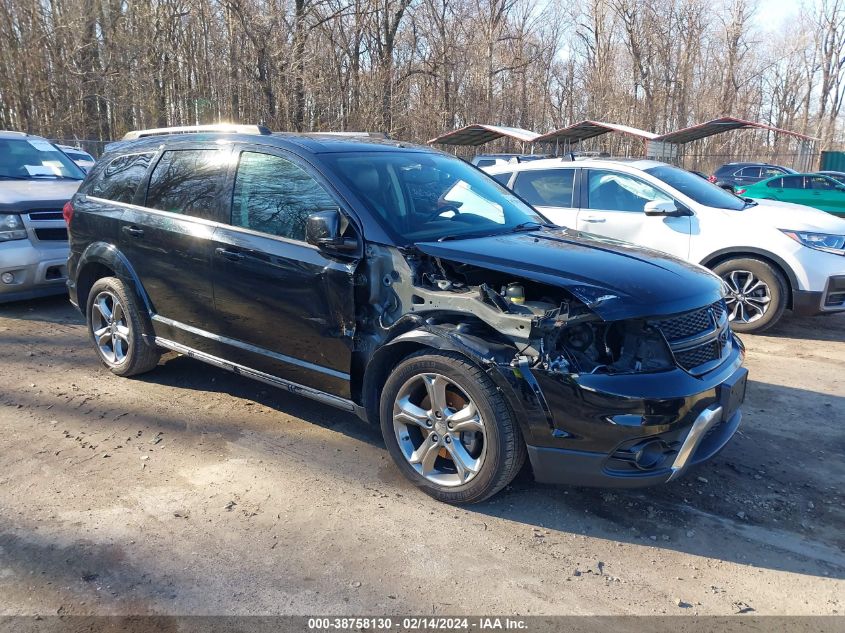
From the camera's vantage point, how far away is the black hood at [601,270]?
3121 mm

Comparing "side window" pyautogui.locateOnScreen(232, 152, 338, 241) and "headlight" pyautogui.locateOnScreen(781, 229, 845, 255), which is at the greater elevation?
"side window" pyautogui.locateOnScreen(232, 152, 338, 241)

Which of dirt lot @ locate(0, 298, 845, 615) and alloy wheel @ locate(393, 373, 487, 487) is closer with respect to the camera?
dirt lot @ locate(0, 298, 845, 615)

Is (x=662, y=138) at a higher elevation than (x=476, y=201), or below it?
higher

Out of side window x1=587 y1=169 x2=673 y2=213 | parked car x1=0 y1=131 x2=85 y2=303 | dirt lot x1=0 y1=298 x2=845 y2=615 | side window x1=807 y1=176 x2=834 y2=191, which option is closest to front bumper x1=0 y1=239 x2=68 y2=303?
parked car x1=0 y1=131 x2=85 y2=303

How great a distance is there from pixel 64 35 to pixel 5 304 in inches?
877

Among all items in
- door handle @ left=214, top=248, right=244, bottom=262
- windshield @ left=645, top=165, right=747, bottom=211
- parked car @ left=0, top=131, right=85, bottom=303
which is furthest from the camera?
windshield @ left=645, top=165, right=747, bottom=211

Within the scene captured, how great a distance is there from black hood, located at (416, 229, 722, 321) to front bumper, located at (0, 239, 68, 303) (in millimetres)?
5291

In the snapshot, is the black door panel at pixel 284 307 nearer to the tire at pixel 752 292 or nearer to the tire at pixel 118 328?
the tire at pixel 118 328

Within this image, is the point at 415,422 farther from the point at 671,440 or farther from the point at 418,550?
the point at 671,440

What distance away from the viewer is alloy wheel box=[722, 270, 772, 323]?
6840 mm

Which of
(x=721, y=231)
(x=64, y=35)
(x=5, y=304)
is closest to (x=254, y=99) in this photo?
(x=64, y=35)

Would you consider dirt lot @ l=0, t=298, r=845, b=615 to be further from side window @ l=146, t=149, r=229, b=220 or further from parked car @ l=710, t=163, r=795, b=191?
parked car @ l=710, t=163, r=795, b=191

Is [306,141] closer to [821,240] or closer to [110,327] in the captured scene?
[110,327]

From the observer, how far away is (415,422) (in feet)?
11.5
